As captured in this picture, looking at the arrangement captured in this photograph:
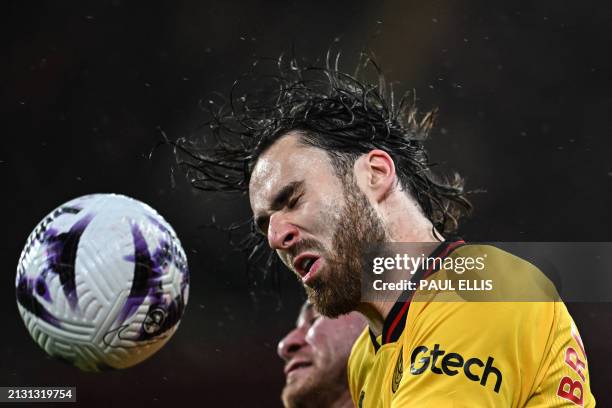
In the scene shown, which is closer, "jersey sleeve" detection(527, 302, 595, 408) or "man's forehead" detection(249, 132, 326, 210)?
"jersey sleeve" detection(527, 302, 595, 408)

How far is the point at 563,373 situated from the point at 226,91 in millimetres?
5605

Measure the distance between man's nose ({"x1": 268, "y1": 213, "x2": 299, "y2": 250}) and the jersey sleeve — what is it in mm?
832

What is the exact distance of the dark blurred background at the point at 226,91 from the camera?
22.8 feet

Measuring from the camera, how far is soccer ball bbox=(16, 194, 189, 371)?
3000 mm

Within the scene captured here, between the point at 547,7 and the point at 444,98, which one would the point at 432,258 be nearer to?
the point at 444,98

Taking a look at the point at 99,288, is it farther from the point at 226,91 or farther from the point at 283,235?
the point at 226,91

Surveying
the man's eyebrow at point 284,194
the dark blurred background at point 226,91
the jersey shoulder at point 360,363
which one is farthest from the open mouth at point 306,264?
the dark blurred background at point 226,91

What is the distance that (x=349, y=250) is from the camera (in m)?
2.73

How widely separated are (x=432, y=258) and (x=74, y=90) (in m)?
5.83

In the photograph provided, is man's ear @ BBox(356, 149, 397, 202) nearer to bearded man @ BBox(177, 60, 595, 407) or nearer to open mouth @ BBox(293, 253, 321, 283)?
Result: bearded man @ BBox(177, 60, 595, 407)

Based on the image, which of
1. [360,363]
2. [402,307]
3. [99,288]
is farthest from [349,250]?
[99,288]

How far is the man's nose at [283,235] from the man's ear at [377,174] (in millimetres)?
283

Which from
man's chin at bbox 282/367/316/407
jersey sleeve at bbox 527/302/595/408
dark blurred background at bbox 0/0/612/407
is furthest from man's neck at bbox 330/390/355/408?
dark blurred background at bbox 0/0/612/407

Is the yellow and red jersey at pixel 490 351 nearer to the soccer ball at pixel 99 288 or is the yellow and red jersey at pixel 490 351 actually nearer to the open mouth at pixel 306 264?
the open mouth at pixel 306 264
